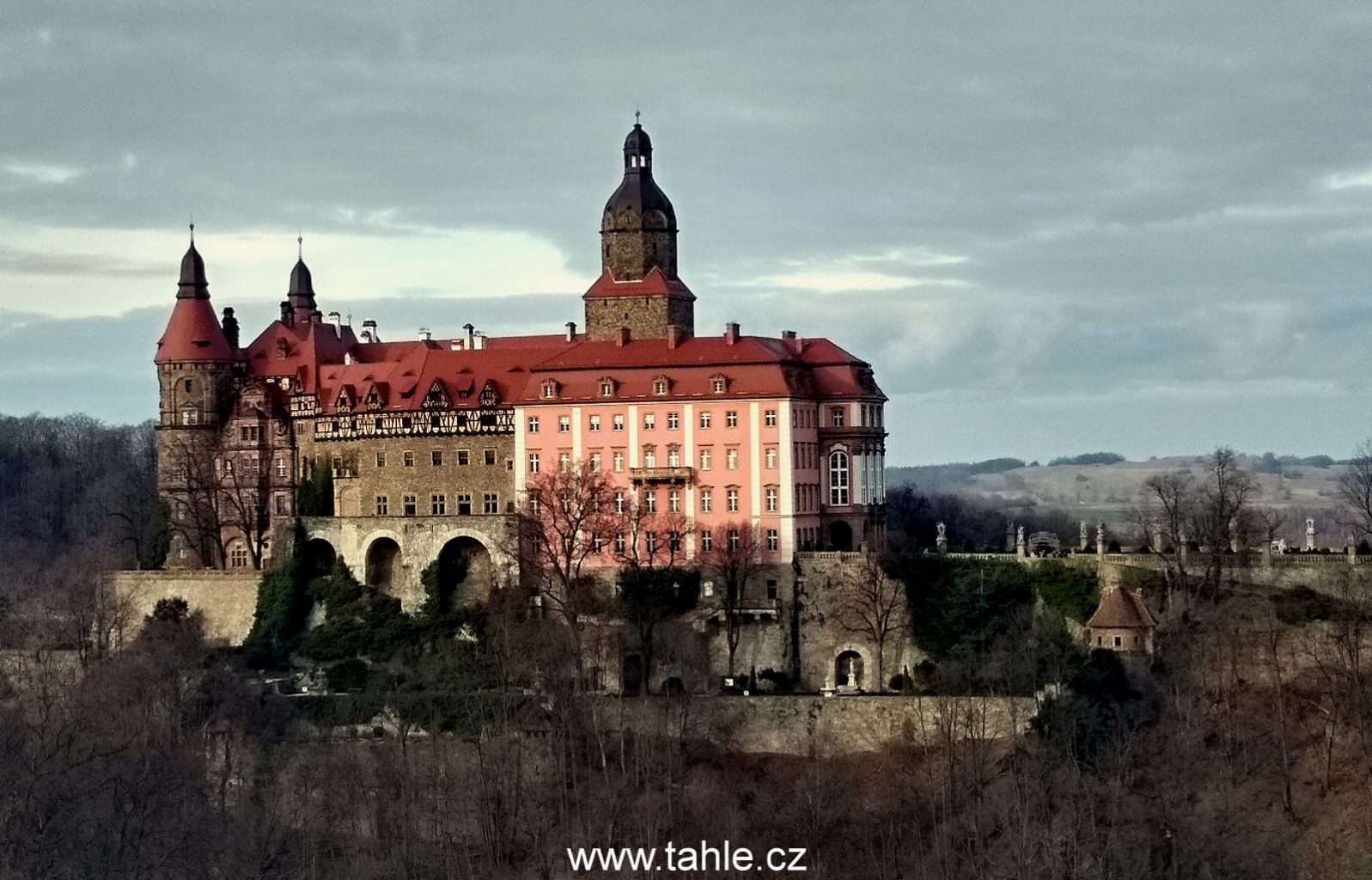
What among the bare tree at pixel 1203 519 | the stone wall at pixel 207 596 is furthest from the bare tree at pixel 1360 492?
the stone wall at pixel 207 596

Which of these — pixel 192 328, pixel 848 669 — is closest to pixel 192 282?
→ pixel 192 328

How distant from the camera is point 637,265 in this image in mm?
85625

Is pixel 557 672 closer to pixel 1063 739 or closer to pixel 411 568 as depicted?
pixel 411 568

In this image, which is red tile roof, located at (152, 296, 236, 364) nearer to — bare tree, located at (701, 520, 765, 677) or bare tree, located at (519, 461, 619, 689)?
bare tree, located at (519, 461, 619, 689)

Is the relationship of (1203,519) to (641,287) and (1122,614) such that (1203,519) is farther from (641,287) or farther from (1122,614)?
(641,287)

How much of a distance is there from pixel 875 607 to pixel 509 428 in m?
14.4

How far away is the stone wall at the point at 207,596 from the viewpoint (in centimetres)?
8406

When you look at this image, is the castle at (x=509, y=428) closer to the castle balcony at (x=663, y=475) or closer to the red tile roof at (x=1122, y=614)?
the castle balcony at (x=663, y=475)

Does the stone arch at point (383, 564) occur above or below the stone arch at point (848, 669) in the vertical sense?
above

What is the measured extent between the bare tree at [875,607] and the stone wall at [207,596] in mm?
19574

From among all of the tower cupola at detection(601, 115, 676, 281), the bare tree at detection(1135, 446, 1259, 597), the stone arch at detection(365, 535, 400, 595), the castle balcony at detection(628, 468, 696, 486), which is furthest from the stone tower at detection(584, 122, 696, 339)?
the bare tree at detection(1135, 446, 1259, 597)

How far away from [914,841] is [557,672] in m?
13.0

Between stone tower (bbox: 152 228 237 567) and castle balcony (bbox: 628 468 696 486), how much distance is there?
1559 cm

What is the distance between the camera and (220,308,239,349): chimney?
300 feet
